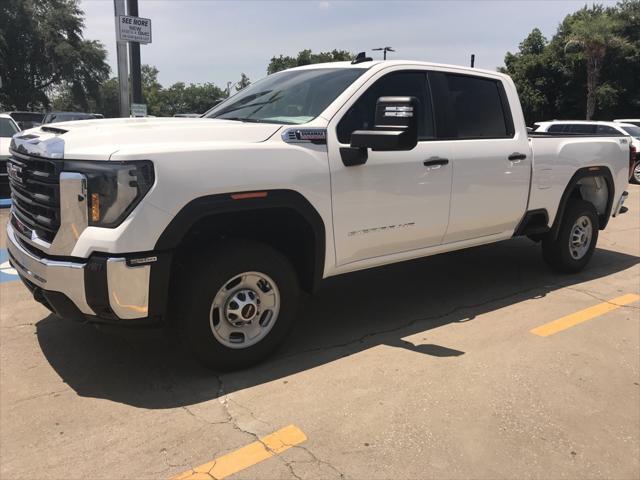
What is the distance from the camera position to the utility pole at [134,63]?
34.1ft

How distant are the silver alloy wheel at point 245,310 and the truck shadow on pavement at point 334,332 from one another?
0.23 meters

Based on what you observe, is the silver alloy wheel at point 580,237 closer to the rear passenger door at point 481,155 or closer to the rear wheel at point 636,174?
the rear passenger door at point 481,155

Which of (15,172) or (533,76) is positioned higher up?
(533,76)

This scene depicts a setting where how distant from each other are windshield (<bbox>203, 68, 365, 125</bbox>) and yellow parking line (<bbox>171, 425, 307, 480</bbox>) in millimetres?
2018

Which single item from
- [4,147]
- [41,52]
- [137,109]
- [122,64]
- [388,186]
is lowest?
[388,186]

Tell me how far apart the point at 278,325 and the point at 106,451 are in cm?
129

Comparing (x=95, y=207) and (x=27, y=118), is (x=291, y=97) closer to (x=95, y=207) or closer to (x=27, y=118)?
(x=95, y=207)

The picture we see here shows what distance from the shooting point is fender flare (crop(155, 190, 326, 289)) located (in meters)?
3.08

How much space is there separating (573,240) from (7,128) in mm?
11175

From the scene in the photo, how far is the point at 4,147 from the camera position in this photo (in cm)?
1058

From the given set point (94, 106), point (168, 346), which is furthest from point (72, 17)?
point (168, 346)

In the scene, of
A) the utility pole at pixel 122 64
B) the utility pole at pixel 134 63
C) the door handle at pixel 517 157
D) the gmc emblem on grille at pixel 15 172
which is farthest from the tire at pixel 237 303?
the utility pole at pixel 134 63

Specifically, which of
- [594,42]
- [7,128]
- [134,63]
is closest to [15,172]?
[134,63]

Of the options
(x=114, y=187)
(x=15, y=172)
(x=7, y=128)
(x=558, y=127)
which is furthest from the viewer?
(x=558, y=127)
